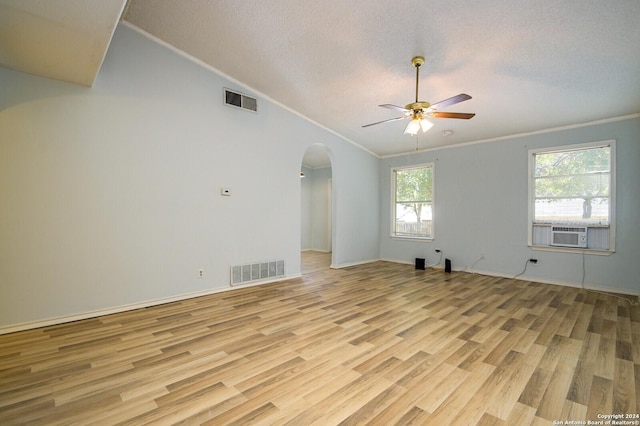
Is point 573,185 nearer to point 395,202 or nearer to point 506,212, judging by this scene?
point 506,212

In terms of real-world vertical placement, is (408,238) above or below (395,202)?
below

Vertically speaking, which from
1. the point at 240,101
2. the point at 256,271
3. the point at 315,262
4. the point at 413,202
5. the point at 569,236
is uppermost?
the point at 240,101

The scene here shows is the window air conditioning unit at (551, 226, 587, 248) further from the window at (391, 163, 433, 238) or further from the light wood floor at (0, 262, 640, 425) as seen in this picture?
the window at (391, 163, 433, 238)

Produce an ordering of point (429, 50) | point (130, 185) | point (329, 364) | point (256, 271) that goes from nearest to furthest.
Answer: point (329, 364) → point (429, 50) → point (130, 185) → point (256, 271)

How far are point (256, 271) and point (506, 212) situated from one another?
4.86 metres

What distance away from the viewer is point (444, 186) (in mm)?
6492

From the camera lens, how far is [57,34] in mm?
2434

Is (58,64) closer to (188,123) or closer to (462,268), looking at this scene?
(188,123)

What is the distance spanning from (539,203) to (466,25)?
12.8 feet

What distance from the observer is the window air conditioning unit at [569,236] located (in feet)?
15.9

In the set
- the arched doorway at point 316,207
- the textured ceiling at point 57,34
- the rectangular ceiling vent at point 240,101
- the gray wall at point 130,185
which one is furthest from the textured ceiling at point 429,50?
the arched doorway at point 316,207

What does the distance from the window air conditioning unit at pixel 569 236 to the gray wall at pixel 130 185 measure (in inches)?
188

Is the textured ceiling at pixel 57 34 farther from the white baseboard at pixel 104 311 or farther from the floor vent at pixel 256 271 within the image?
the floor vent at pixel 256 271

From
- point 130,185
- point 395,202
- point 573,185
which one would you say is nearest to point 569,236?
point 573,185
